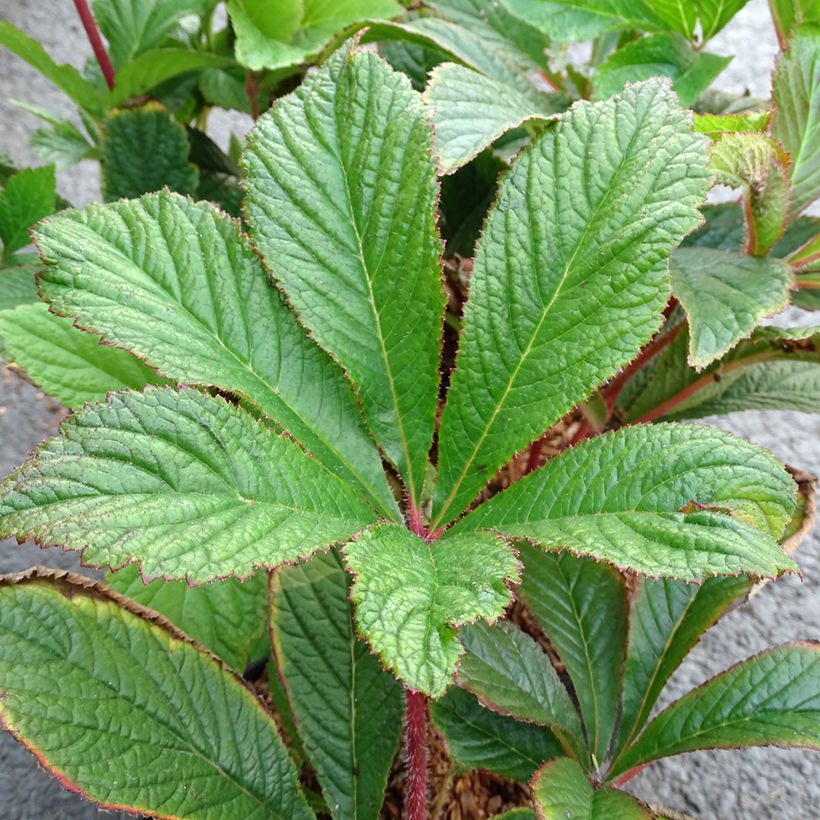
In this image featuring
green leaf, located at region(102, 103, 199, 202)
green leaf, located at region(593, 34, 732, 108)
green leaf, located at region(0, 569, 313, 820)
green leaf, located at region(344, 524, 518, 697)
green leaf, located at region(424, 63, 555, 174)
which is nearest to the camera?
green leaf, located at region(344, 524, 518, 697)

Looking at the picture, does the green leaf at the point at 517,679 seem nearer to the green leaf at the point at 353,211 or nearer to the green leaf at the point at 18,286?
the green leaf at the point at 353,211

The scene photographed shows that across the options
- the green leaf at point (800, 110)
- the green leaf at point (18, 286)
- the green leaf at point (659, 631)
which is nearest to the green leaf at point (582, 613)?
the green leaf at point (659, 631)

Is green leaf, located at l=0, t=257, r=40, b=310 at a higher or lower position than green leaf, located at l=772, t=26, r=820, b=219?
lower

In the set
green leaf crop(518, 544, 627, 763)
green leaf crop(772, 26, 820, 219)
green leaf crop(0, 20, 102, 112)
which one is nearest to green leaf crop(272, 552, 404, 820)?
green leaf crop(518, 544, 627, 763)

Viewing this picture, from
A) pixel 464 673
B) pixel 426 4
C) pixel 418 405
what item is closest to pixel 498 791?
pixel 464 673

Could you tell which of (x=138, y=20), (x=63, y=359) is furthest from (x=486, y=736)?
(x=138, y=20)

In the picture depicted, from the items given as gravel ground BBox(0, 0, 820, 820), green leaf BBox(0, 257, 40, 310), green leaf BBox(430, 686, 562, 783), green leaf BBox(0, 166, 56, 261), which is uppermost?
green leaf BBox(0, 166, 56, 261)

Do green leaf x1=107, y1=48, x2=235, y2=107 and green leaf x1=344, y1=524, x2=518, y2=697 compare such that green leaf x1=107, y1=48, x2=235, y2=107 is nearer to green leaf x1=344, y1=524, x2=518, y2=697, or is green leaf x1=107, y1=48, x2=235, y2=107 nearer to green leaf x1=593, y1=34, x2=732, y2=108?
green leaf x1=593, y1=34, x2=732, y2=108

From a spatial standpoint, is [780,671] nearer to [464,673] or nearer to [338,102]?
[464,673]

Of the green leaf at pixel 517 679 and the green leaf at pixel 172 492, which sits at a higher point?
the green leaf at pixel 172 492
